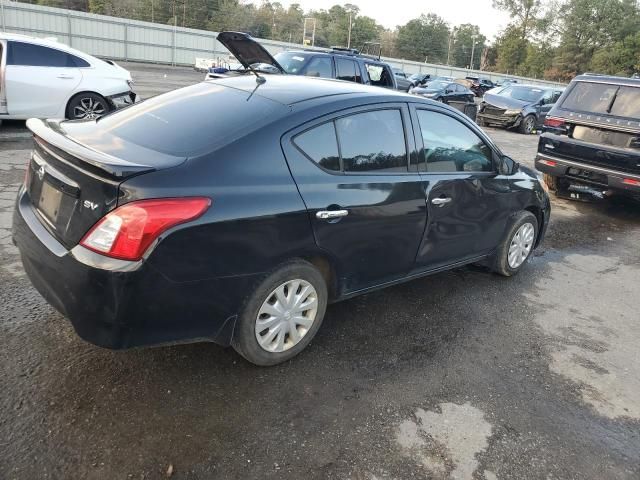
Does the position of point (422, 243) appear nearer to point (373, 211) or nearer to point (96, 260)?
point (373, 211)

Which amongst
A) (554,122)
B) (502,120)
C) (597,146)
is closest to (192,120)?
(597,146)

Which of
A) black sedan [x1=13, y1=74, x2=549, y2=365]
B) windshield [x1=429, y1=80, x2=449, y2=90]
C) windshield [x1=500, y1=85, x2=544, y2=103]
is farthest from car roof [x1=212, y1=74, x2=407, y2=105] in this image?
windshield [x1=429, y1=80, x2=449, y2=90]

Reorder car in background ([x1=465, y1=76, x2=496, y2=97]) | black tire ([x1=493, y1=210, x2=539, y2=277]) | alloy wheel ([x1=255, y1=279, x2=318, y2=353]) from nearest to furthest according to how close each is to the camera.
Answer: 1. alloy wheel ([x1=255, y1=279, x2=318, y2=353])
2. black tire ([x1=493, y1=210, x2=539, y2=277])
3. car in background ([x1=465, y1=76, x2=496, y2=97])

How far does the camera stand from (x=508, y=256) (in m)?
4.84

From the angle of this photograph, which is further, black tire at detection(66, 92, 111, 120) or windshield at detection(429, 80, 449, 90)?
windshield at detection(429, 80, 449, 90)

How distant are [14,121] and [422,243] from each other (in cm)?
869

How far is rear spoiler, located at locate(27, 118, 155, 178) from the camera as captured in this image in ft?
8.13

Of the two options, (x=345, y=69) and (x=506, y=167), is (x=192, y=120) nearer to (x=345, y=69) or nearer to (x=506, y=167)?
(x=506, y=167)

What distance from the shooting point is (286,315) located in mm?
3092

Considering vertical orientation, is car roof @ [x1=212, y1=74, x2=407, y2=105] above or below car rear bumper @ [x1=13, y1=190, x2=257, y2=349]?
above

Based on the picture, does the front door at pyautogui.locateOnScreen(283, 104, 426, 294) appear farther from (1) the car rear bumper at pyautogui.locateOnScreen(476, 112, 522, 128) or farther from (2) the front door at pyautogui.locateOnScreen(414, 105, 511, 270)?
(1) the car rear bumper at pyautogui.locateOnScreen(476, 112, 522, 128)

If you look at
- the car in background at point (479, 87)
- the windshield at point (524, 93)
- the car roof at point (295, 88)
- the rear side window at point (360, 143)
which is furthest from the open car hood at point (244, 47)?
the car in background at point (479, 87)

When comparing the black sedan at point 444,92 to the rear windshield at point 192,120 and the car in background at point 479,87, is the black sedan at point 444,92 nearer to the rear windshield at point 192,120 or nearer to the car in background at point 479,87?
the car in background at point 479,87

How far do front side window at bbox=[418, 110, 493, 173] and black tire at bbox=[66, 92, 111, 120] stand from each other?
678 centimetres
